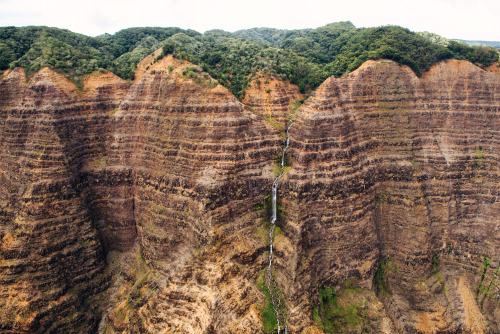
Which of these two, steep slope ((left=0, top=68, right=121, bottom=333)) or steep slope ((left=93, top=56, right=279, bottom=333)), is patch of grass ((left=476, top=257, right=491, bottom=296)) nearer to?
steep slope ((left=93, top=56, right=279, bottom=333))

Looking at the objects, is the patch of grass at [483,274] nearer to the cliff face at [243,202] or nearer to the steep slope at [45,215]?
the cliff face at [243,202]

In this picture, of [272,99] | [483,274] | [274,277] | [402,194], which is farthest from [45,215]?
[483,274]

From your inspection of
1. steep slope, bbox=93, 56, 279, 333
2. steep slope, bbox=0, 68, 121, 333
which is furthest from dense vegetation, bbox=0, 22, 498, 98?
steep slope, bbox=93, 56, 279, 333

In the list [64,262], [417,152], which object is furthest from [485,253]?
[64,262]

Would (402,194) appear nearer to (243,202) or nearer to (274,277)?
(274,277)

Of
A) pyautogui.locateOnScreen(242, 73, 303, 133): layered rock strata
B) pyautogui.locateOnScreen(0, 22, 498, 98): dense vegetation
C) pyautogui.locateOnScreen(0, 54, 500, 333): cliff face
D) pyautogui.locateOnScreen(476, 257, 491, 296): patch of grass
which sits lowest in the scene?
pyautogui.locateOnScreen(476, 257, 491, 296): patch of grass

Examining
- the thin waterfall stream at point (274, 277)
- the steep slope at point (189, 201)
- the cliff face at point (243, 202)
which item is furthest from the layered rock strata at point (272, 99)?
the steep slope at point (189, 201)
